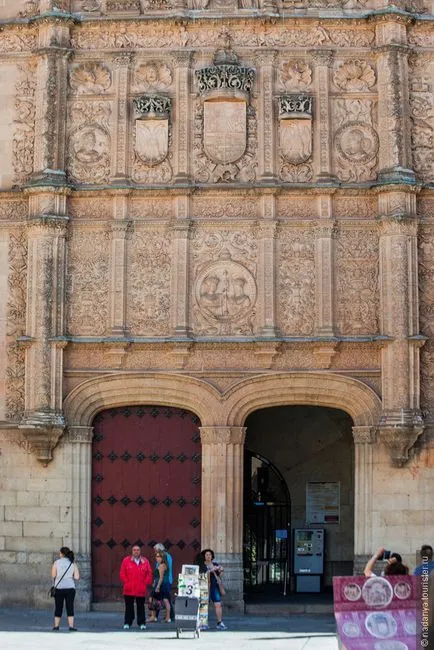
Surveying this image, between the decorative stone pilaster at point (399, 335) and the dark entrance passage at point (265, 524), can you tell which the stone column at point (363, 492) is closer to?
the decorative stone pilaster at point (399, 335)

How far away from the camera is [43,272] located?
23.6m

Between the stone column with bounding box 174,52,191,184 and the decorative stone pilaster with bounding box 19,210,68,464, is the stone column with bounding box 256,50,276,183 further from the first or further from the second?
the decorative stone pilaster with bounding box 19,210,68,464

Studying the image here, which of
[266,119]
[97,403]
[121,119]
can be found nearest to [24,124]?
[121,119]

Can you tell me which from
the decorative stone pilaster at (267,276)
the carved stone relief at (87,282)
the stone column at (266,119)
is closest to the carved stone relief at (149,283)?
the carved stone relief at (87,282)

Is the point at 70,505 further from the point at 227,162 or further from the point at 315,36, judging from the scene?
the point at 315,36

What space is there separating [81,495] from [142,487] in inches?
43.5

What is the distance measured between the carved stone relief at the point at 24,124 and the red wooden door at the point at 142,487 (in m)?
4.68

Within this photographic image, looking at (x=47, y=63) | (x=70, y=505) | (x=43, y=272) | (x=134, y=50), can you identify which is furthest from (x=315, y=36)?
(x=70, y=505)

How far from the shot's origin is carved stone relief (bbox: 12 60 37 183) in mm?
24297

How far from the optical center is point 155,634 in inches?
814

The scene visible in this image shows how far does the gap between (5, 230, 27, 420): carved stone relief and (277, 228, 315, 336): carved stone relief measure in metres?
4.60

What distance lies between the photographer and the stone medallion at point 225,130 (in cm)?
2397

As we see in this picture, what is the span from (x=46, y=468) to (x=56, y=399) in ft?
4.06

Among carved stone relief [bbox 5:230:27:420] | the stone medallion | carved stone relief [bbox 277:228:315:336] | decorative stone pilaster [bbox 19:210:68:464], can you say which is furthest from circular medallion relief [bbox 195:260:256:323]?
carved stone relief [bbox 5:230:27:420]
